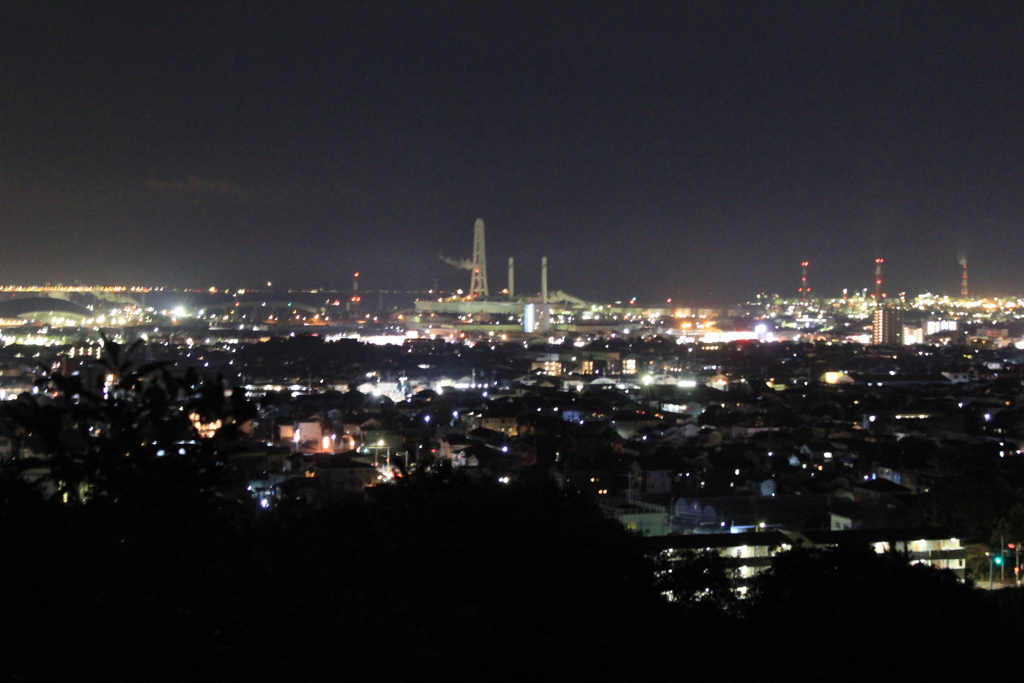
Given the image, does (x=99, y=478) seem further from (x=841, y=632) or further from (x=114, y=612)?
(x=841, y=632)

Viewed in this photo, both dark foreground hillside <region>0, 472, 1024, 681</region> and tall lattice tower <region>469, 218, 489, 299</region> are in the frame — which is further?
tall lattice tower <region>469, 218, 489, 299</region>

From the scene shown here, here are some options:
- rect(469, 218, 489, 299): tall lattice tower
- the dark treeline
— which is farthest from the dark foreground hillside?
rect(469, 218, 489, 299): tall lattice tower

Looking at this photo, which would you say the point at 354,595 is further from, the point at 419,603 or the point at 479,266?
the point at 479,266

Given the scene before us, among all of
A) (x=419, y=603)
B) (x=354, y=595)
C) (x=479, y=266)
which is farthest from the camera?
(x=479, y=266)

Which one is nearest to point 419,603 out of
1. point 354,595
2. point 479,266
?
point 354,595

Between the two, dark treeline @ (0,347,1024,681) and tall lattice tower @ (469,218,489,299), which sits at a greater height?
tall lattice tower @ (469,218,489,299)

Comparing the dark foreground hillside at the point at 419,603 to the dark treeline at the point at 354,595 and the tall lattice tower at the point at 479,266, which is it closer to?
the dark treeline at the point at 354,595

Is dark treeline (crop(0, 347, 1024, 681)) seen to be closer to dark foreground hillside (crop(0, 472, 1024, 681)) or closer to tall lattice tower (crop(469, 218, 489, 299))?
dark foreground hillside (crop(0, 472, 1024, 681))

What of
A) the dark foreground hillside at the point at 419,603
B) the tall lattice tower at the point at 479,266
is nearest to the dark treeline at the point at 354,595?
the dark foreground hillside at the point at 419,603

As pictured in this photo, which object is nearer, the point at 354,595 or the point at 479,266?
the point at 354,595
